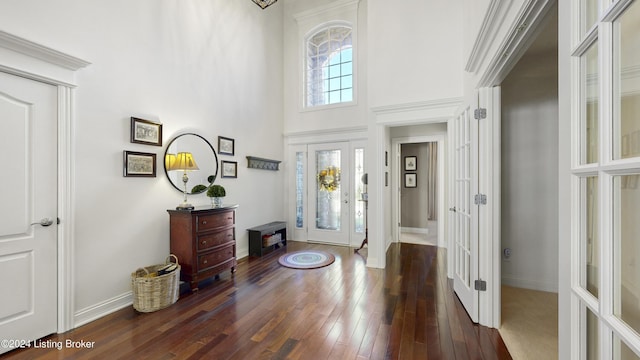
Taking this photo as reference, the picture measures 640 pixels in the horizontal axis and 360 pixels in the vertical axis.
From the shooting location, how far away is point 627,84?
73 centimetres

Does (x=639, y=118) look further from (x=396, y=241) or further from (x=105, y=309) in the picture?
(x=396, y=241)

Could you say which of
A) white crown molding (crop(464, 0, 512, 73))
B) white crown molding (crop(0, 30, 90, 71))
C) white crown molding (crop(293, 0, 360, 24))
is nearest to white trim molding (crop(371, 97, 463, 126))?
white crown molding (crop(464, 0, 512, 73))

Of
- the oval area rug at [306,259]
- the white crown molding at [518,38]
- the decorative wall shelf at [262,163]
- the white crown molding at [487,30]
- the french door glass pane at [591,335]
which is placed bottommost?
the oval area rug at [306,259]

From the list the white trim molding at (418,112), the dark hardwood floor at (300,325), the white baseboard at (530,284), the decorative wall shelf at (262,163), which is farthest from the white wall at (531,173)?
the decorative wall shelf at (262,163)

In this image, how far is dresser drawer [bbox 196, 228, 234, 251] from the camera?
3102 mm

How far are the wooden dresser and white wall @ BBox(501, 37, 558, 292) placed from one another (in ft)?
11.8

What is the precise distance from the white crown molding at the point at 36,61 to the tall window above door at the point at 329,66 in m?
3.87

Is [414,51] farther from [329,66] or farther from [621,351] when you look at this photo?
[621,351]

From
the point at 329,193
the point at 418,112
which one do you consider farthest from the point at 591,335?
the point at 329,193

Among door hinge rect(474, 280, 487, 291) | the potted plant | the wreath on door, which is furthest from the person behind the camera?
the wreath on door

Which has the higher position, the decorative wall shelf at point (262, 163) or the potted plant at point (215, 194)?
the decorative wall shelf at point (262, 163)

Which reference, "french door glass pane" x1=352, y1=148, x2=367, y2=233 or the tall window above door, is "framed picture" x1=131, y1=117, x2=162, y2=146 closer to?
the tall window above door

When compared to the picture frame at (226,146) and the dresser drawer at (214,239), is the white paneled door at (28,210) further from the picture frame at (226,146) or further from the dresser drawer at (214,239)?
the picture frame at (226,146)

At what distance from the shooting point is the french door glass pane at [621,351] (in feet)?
2.38
